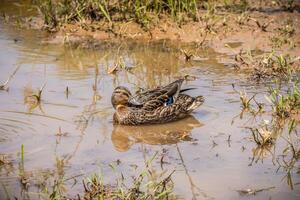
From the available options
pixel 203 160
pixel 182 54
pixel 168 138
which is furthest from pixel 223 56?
pixel 203 160

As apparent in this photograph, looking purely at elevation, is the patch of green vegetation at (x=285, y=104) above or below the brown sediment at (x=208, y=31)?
below

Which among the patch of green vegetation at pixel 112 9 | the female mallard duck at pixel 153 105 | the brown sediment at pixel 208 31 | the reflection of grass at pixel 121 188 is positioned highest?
the patch of green vegetation at pixel 112 9

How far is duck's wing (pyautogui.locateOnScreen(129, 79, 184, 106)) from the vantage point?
966 centimetres

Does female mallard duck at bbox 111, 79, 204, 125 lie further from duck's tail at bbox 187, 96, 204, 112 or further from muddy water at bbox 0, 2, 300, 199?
muddy water at bbox 0, 2, 300, 199

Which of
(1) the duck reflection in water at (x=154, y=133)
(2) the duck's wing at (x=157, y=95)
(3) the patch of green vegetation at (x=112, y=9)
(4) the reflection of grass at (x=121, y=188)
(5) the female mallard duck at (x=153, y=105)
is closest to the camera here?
(4) the reflection of grass at (x=121, y=188)

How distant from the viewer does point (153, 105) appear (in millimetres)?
9578

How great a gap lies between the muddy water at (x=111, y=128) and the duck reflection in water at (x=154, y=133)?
0.01 m

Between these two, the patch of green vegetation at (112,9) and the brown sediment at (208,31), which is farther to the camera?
the patch of green vegetation at (112,9)

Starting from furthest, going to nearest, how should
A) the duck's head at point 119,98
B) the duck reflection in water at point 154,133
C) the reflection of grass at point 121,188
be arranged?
1. the duck's head at point 119,98
2. the duck reflection in water at point 154,133
3. the reflection of grass at point 121,188

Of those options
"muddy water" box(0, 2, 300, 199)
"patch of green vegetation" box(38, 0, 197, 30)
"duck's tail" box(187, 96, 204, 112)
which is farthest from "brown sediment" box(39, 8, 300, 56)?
"duck's tail" box(187, 96, 204, 112)

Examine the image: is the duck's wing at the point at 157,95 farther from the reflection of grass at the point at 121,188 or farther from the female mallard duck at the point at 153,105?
the reflection of grass at the point at 121,188

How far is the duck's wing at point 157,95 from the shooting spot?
9.66 meters

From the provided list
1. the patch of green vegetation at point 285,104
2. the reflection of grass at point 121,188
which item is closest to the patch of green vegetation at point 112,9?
the patch of green vegetation at point 285,104

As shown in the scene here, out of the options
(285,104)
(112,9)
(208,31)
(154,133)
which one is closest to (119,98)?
(154,133)
